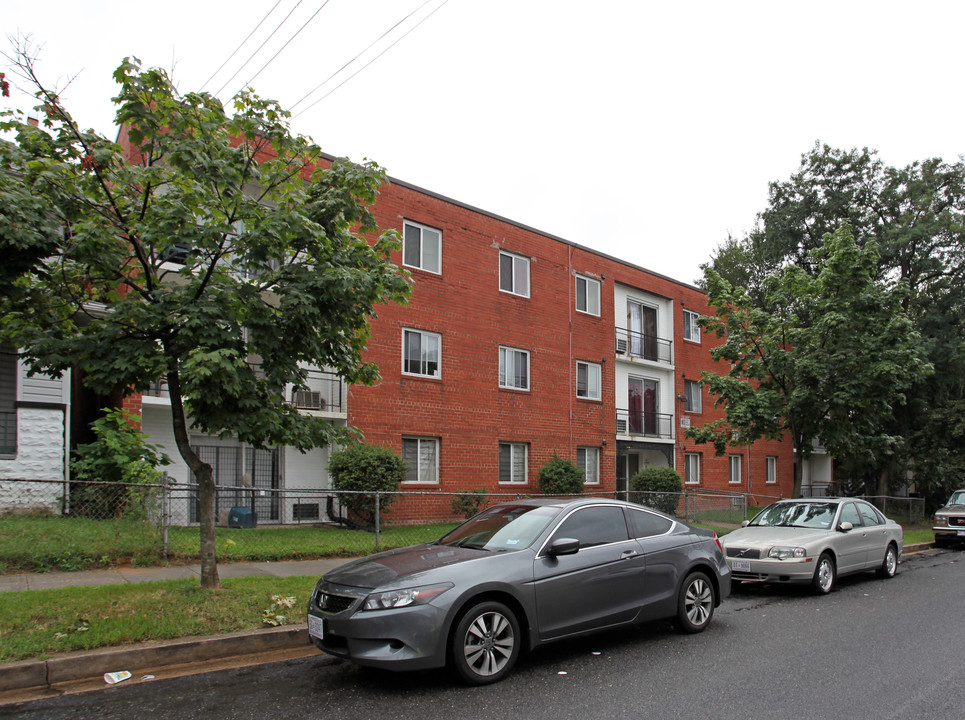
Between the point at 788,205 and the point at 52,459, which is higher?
the point at 788,205

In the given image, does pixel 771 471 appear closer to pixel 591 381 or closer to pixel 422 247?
pixel 591 381

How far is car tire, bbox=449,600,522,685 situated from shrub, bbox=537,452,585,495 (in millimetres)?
15441

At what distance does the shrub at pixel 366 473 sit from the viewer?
631 inches

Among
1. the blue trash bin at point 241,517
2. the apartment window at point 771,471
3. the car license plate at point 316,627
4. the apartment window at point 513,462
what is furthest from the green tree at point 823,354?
the apartment window at point 771,471

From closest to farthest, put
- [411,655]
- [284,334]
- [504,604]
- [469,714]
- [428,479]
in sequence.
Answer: [469,714]
[411,655]
[504,604]
[284,334]
[428,479]

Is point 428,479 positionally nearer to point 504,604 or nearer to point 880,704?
point 504,604

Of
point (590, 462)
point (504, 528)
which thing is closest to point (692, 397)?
point (590, 462)

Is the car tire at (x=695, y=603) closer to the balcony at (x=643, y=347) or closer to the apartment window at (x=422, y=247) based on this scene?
the apartment window at (x=422, y=247)

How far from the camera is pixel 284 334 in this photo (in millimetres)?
7789

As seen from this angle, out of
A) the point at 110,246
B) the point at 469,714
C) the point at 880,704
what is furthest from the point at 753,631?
the point at 110,246

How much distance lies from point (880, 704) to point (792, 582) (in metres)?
5.34

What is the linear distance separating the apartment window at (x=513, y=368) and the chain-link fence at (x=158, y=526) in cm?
622

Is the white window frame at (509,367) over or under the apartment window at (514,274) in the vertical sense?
under

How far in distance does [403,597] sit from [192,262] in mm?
4083
